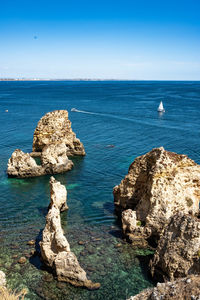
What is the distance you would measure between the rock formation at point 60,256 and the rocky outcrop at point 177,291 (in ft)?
24.9

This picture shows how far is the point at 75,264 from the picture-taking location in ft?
63.8

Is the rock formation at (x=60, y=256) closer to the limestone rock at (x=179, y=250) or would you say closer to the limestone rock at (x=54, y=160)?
the limestone rock at (x=179, y=250)

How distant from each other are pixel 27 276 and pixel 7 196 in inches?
638

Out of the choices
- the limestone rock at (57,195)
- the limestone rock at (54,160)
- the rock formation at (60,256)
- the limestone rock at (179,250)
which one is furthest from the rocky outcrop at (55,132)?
the limestone rock at (179,250)

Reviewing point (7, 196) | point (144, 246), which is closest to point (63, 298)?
point (144, 246)

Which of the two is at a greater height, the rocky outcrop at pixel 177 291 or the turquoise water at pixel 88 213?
the rocky outcrop at pixel 177 291

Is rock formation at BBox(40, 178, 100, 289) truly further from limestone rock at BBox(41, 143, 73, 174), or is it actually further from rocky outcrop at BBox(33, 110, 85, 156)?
rocky outcrop at BBox(33, 110, 85, 156)

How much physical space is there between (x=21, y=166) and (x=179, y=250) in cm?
2741

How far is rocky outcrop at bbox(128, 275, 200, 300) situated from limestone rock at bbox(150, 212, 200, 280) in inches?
229

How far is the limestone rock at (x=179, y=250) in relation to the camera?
18.2 meters

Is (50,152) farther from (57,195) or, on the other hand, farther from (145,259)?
(145,259)

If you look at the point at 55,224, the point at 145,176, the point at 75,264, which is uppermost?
the point at 145,176

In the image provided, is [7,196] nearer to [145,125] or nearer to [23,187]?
[23,187]

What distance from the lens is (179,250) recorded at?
61.8 feet
